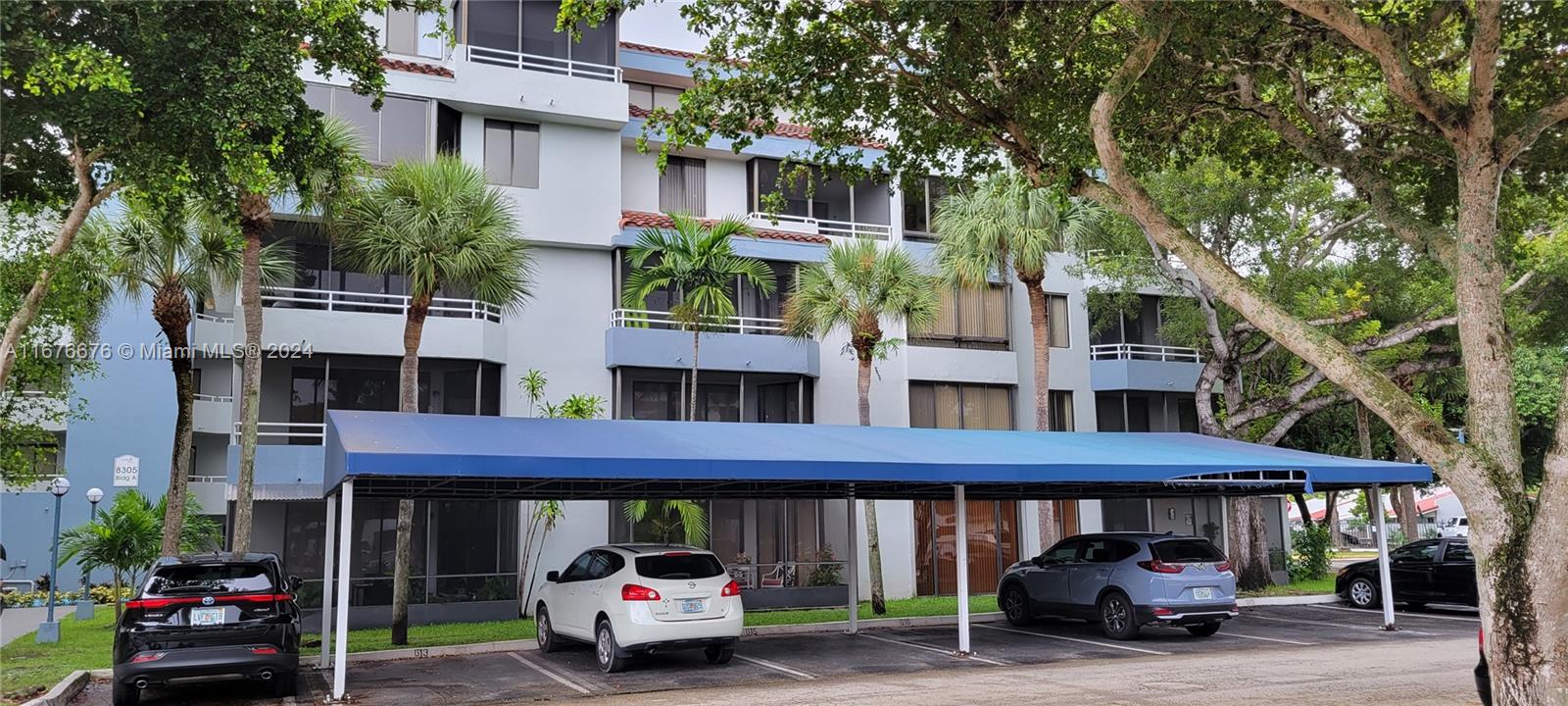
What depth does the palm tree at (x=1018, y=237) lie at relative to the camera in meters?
22.8

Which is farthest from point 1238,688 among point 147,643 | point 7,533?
point 7,533

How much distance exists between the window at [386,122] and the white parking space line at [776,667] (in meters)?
12.2

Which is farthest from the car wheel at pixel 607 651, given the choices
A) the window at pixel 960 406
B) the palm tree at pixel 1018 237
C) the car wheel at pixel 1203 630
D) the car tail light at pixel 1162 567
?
the window at pixel 960 406

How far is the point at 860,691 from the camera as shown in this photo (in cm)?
1240

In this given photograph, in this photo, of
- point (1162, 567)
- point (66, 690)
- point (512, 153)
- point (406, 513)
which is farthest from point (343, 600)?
point (512, 153)

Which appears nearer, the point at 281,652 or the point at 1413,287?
the point at 281,652

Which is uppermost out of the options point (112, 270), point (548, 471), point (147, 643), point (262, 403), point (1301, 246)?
point (1301, 246)

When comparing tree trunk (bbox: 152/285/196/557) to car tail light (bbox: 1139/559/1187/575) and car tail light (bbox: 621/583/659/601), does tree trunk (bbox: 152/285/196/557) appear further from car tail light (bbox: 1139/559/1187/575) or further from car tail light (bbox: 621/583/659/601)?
car tail light (bbox: 1139/559/1187/575)

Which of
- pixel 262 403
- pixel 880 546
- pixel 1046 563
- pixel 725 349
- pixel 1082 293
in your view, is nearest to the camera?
pixel 1046 563

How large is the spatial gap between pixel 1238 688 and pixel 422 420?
1009 centimetres

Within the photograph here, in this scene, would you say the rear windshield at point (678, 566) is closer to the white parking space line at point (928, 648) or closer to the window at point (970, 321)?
the white parking space line at point (928, 648)

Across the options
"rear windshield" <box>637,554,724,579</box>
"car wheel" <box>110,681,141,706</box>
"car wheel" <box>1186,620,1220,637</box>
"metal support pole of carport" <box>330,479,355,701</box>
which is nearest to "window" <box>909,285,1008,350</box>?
"car wheel" <box>1186,620,1220,637</box>

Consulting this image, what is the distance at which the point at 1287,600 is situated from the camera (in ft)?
78.6

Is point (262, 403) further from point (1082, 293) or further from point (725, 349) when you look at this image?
point (1082, 293)
